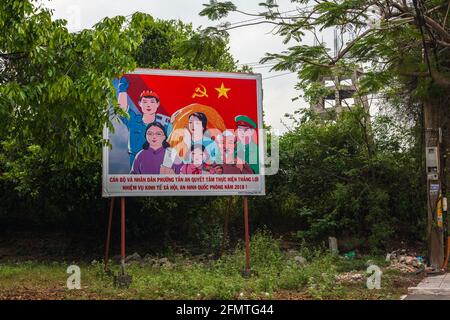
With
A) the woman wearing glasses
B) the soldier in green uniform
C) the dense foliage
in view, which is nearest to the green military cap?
the soldier in green uniform

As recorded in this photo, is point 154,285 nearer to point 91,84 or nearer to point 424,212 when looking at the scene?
point 91,84

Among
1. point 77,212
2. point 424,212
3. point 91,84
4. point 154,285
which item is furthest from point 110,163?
point 424,212

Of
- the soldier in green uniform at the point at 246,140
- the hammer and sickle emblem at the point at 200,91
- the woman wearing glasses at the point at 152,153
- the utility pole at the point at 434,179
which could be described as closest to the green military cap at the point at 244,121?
the soldier in green uniform at the point at 246,140

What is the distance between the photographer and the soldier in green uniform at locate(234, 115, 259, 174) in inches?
470

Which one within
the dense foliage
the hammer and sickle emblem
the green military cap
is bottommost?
the dense foliage

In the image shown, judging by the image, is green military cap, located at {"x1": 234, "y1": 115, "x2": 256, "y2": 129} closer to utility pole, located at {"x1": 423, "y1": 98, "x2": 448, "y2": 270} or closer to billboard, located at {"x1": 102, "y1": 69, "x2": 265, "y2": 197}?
billboard, located at {"x1": 102, "y1": 69, "x2": 265, "y2": 197}

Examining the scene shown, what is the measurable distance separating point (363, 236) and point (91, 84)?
9.59 m

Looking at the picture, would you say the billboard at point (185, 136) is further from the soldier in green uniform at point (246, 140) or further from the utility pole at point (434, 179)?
the utility pole at point (434, 179)

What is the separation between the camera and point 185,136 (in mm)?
11688

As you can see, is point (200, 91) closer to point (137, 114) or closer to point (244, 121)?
point (244, 121)

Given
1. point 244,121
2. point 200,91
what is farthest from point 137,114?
point 244,121

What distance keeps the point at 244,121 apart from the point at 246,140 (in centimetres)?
40

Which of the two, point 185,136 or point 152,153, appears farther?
point 185,136

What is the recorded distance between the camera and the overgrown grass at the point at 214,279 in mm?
9102
